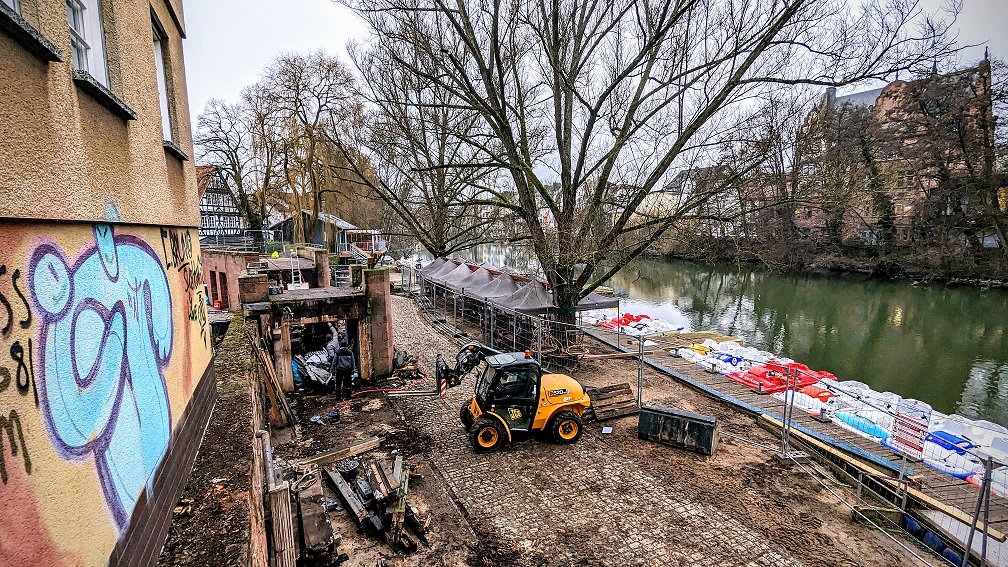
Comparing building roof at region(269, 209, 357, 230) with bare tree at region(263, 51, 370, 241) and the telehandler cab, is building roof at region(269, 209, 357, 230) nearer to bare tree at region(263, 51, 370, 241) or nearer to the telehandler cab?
bare tree at region(263, 51, 370, 241)

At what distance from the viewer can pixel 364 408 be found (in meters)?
11.4

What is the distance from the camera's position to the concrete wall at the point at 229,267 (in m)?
18.2

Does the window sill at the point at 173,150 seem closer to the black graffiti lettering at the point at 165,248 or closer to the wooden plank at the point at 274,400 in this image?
the black graffiti lettering at the point at 165,248

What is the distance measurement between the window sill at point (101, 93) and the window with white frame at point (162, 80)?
200cm

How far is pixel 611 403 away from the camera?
11.1 meters

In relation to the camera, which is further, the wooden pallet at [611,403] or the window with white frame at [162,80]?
the wooden pallet at [611,403]

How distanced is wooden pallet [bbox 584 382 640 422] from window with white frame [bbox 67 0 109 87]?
1013 centimetres

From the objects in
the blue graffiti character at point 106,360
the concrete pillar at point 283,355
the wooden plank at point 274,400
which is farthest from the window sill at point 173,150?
the concrete pillar at point 283,355

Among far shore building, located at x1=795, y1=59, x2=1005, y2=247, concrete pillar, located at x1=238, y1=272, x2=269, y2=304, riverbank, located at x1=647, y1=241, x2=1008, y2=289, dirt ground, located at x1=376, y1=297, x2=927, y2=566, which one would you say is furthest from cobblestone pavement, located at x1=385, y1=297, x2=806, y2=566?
far shore building, located at x1=795, y1=59, x2=1005, y2=247

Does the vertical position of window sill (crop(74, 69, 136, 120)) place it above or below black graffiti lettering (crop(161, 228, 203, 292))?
above

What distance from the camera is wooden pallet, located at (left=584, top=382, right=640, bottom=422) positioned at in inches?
424

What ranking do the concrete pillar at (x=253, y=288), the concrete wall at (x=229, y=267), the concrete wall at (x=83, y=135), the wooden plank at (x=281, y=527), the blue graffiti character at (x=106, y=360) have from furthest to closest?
1. the concrete wall at (x=229, y=267)
2. the concrete pillar at (x=253, y=288)
3. the wooden plank at (x=281, y=527)
4. the blue graffiti character at (x=106, y=360)
5. the concrete wall at (x=83, y=135)

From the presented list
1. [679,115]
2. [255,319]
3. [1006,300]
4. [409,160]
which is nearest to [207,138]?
[409,160]

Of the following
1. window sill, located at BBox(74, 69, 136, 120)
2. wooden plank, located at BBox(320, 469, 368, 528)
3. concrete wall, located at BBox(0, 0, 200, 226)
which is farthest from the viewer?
wooden plank, located at BBox(320, 469, 368, 528)
